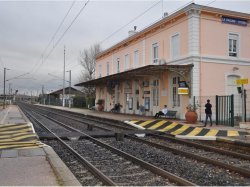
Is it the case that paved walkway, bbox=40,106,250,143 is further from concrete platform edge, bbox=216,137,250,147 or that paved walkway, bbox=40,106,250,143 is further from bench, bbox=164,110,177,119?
bench, bbox=164,110,177,119

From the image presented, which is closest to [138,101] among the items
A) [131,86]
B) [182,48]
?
[131,86]

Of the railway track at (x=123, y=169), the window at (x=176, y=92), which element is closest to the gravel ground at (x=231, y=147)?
the railway track at (x=123, y=169)

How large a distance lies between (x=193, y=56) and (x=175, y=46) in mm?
2866

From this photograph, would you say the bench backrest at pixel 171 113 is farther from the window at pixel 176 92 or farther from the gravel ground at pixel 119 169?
the gravel ground at pixel 119 169

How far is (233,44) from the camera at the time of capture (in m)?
25.5

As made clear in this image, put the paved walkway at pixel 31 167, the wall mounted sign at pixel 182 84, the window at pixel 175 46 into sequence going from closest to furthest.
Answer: the paved walkway at pixel 31 167, the wall mounted sign at pixel 182 84, the window at pixel 175 46

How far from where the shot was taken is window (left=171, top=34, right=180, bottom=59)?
25.2 metres

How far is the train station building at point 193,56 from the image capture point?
2334 cm

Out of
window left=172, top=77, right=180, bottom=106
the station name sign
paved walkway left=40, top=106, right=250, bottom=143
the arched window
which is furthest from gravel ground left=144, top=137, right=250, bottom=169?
the station name sign

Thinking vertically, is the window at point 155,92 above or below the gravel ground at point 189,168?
above

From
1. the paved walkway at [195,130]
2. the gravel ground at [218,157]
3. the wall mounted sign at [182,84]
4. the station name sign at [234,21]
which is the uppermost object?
the station name sign at [234,21]

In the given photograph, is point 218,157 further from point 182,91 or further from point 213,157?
point 182,91

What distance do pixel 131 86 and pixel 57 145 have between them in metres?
21.1

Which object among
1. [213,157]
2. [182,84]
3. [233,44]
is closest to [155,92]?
[182,84]
